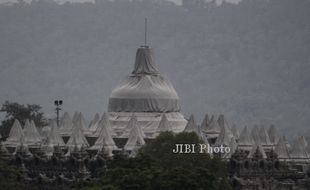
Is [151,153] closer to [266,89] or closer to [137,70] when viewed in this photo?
[137,70]

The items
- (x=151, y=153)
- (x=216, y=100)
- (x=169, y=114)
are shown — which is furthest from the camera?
(x=216, y=100)

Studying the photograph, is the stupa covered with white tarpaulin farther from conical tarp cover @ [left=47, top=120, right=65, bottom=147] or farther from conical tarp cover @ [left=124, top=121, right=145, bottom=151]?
conical tarp cover @ [left=124, top=121, right=145, bottom=151]

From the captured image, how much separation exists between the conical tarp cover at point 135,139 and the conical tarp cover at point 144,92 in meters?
4.33

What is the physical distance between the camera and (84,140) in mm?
66312

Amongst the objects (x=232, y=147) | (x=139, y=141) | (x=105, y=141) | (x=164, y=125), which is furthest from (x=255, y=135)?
(x=105, y=141)

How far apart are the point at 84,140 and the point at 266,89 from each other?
88.6 metres

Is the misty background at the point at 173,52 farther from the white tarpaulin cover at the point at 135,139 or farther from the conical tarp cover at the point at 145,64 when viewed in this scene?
the white tarpaulin cover at the point at 135,139

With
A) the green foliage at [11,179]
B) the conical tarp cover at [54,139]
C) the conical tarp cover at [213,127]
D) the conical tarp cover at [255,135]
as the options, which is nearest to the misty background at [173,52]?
the conical tarp cover at [213,127]

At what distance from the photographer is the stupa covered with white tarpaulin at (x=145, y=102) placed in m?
69.0

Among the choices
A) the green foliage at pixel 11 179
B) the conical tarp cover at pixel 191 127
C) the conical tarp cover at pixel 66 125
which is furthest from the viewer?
the conical tarp cover at pixel 66 125

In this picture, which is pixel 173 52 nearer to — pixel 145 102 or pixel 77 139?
pixel 145 102

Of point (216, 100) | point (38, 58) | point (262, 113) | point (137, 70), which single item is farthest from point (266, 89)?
point (137, 70)

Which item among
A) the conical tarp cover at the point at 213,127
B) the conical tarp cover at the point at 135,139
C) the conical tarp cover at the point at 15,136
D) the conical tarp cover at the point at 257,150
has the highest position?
the conical tarp cover at the point at 213,127

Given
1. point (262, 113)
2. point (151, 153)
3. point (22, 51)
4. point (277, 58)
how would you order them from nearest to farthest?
point (151, 153)
point (262, 113)
point (277, 58)
point (22, 51)
